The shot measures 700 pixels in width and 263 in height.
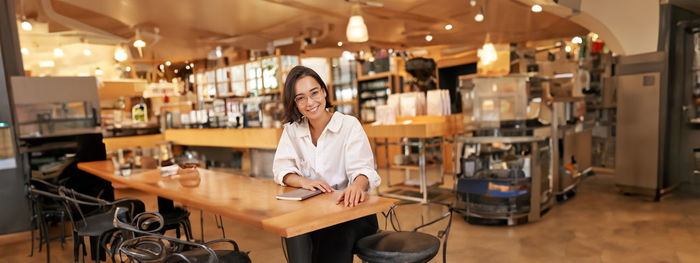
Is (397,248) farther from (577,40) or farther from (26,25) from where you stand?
(577,40)

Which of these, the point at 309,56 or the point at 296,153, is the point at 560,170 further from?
the point at 309,56

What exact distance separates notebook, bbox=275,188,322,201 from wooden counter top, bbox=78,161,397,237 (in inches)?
0.9

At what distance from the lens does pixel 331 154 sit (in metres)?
1.97

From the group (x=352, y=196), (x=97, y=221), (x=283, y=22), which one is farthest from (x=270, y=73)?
(x=352, y=196)

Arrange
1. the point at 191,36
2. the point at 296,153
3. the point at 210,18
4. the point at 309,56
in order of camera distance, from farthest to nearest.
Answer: the point at 309,56, the point at 191,36, the point at 210,18, the point at 296,153

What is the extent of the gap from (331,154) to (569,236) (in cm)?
273

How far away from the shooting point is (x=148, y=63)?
7.84 metres

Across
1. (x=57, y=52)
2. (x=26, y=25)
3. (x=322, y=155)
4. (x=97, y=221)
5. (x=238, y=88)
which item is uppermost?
(x=26, y=25)

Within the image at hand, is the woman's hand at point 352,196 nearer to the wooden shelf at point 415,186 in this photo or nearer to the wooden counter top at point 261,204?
the wooden counter top at point 261,204

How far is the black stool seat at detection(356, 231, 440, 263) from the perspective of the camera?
1636 mm

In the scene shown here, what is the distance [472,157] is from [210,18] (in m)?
4.38

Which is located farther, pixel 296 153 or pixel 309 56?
pixel 309 56

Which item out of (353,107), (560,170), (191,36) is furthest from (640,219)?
(191,36)

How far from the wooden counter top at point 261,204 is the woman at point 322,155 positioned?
13 centimetres
